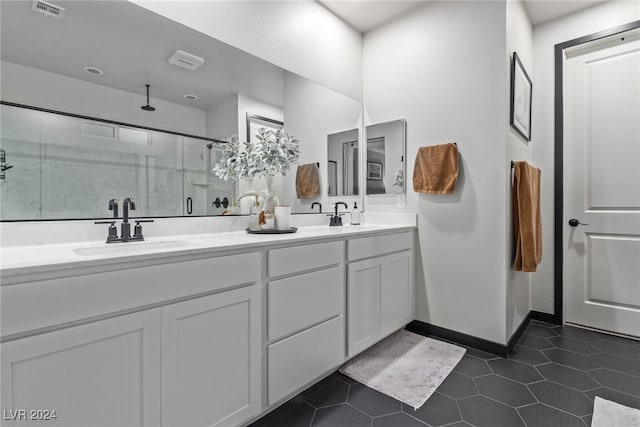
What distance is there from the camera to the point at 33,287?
89 centimetres

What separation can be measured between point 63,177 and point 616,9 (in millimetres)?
3913

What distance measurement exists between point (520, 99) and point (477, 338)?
1.84 meters

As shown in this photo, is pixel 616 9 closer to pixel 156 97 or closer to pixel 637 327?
pixel 637 327

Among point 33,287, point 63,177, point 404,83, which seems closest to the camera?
point 33,287

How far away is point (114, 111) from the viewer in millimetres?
1542

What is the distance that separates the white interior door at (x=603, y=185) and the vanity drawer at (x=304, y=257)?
2.23 metres

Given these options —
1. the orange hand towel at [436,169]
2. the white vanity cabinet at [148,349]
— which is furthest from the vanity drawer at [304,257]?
the orange hand towel at [436,169]

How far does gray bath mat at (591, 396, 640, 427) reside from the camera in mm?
1495

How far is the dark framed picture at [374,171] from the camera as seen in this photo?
9.30ft

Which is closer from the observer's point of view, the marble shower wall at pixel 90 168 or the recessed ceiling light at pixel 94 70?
the marble shower wall at pixel 90 168

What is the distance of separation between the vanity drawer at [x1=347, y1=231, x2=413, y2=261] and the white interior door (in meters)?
1.47

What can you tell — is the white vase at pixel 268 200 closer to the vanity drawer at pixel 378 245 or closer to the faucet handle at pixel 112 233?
the vanity drawer at pixel 378 245

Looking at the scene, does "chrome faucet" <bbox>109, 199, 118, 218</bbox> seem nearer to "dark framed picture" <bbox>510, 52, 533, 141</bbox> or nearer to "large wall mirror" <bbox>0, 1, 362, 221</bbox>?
"large wall mirror" <bbox>0, 1, 362, 221</bbox>

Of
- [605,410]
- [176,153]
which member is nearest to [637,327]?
[605,410]
